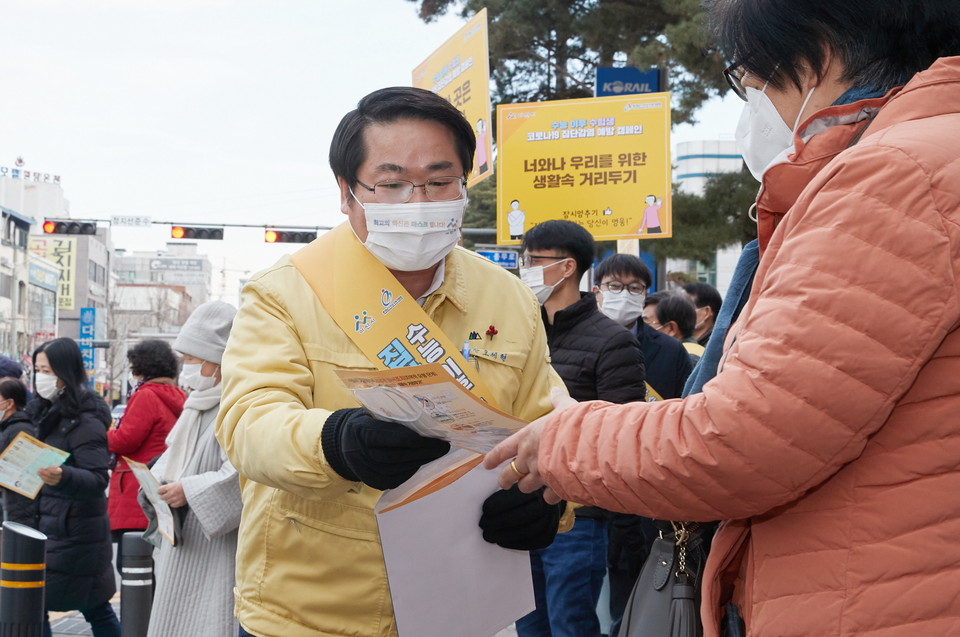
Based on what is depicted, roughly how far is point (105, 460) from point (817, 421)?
5.25m

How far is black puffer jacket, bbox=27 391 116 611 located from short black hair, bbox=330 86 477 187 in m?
3.87

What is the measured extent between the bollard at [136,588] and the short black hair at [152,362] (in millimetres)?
1627

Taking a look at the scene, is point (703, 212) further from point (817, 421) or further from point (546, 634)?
point (817, 421)

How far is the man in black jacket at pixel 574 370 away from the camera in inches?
173

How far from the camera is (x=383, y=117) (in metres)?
2.48

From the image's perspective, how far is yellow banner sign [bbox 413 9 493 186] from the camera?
8.61m

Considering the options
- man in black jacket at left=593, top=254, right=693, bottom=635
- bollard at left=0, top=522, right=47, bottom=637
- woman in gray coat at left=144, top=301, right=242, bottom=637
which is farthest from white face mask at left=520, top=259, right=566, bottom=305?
bollard at left=0, top=522, right=47, bottom=637

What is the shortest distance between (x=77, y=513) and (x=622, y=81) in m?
7.68

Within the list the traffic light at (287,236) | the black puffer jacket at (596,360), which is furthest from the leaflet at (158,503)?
the traffic light at (287,236)

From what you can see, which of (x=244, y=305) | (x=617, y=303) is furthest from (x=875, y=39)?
(x=617, y=303)

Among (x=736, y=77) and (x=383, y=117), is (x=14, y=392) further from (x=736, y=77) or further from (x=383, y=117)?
(x=736, y=77)

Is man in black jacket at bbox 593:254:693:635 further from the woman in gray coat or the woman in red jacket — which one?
the woman in red jacket

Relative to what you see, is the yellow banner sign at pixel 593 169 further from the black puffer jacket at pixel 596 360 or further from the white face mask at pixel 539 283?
the black puffer jacket at pixel 596 360

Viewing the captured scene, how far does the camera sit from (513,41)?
1572 centimetres
